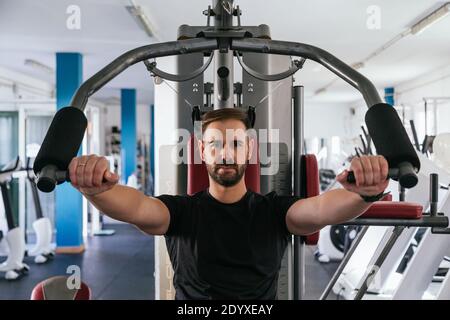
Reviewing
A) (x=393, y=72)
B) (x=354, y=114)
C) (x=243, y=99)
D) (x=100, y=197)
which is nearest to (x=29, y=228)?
(x=243, y=99)

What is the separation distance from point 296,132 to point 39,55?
14.2 ft

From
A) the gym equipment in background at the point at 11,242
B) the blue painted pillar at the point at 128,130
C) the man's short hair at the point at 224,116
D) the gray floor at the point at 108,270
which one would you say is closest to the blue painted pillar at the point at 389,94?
the blue painted pillar at the point at 128,130

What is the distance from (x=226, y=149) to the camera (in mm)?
998

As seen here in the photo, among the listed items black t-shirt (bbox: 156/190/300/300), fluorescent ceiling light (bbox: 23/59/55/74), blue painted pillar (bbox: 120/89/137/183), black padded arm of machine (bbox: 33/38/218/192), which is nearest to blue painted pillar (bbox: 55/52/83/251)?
fluorescent ceiling light (bbox: 23/59/55/74)

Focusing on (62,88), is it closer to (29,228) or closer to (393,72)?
(29,228)

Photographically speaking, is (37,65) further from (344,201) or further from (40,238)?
(344,201)

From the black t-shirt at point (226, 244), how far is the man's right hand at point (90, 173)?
1.25ft

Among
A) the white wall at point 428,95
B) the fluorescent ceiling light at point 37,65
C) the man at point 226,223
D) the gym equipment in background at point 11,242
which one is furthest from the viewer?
the white wall at point 428,95

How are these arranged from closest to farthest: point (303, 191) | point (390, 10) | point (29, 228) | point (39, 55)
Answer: point (303, 191) < point (390, 10) < point (39, 55) < point (29, 228)

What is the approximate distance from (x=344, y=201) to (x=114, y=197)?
1.62ft

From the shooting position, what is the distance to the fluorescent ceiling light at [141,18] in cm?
316

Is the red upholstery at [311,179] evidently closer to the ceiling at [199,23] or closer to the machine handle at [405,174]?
the machine handle at [405,174]

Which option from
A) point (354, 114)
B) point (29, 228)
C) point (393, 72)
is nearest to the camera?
point (29, 228)
